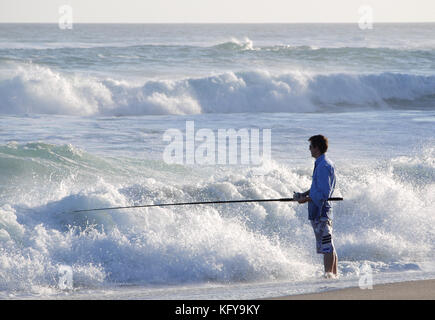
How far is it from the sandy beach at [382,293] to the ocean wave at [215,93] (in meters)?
14.2

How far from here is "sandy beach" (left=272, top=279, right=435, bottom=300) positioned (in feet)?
17.6

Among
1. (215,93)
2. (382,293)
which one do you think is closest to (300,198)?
(382,293)

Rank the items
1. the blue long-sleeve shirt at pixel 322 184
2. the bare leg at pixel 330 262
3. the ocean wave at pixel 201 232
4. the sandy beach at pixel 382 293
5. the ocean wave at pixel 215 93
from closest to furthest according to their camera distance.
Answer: the sandy beach at pixel 382 293 < the blue long-sleeve shirt at pixel 322 184 < the bare leg at pixel 330 262 < the ocean wave at pixel 201 232 < the ocean wave at pixel 215 93

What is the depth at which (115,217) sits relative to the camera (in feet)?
26.1

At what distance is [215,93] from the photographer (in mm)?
22578

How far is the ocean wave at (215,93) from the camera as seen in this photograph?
Answer: 20.0 meters

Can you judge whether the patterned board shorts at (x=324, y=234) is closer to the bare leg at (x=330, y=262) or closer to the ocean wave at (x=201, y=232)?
the bare leg at (x=330, y=262)

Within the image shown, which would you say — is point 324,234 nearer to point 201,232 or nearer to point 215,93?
point 201,232

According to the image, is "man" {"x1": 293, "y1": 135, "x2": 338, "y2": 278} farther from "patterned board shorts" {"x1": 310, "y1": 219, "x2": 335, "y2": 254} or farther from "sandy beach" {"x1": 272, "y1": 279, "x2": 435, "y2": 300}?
"sandy beach" {"x1": 272, "y1": 279, "x2": 435, "y2": 300}

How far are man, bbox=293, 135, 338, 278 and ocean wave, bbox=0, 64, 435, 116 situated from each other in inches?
533

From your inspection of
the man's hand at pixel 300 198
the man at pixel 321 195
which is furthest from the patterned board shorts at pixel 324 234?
the man's hand at pixel 300 198

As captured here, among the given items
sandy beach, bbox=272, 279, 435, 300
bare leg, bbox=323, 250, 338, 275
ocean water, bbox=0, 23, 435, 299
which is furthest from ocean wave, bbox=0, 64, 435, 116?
sandy beach, bbox=272, 279, 435, 300
